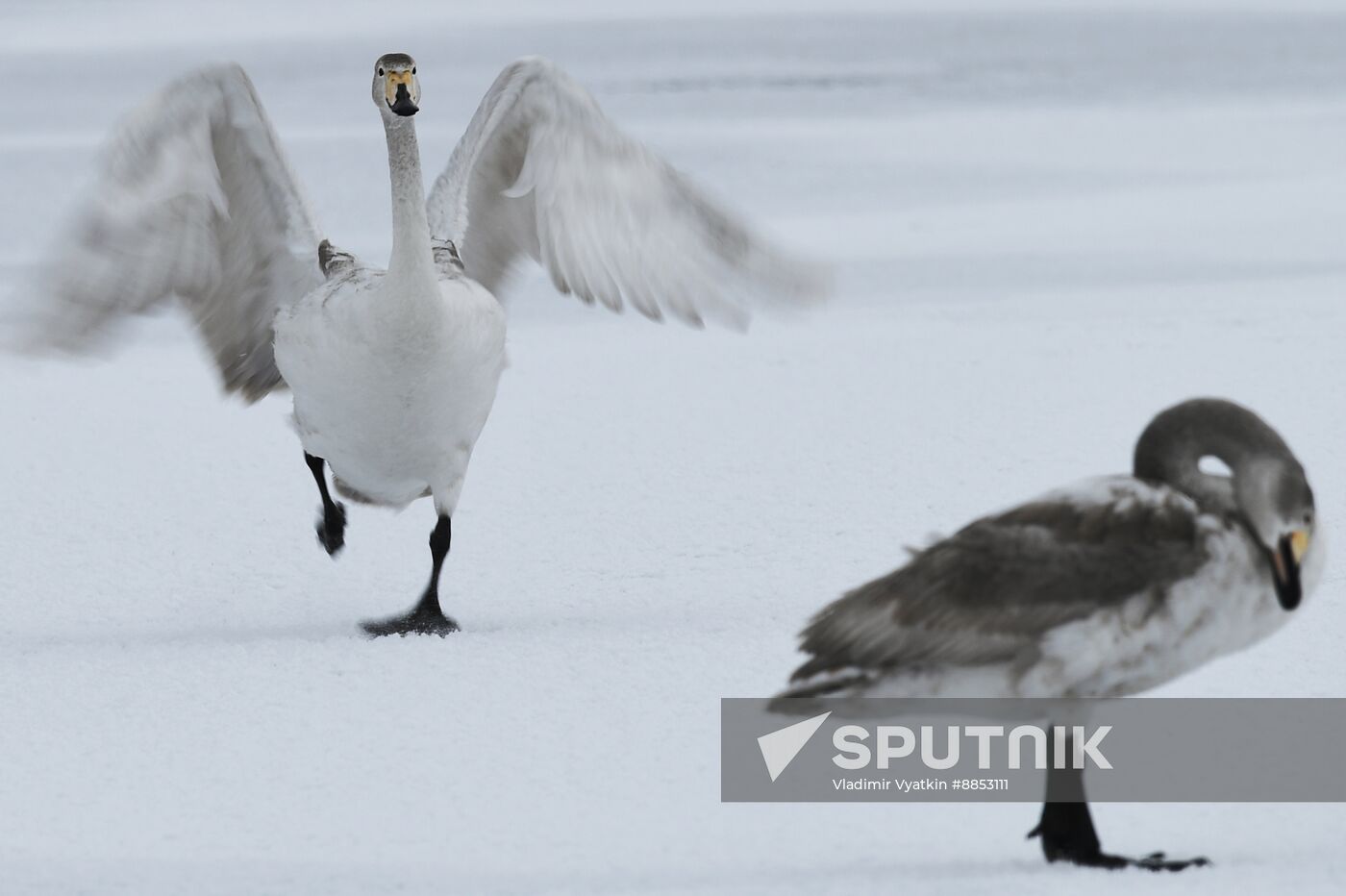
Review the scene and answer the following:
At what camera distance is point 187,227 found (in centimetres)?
495

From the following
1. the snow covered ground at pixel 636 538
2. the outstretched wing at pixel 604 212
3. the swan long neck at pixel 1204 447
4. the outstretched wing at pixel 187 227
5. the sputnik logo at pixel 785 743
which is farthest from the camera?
the outstretched wing at pixel 604 212

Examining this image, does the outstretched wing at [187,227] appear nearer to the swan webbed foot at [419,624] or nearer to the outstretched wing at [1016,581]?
the swan webbed foot at [419,624]

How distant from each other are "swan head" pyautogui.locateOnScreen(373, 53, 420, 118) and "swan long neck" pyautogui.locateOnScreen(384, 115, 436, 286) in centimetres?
5

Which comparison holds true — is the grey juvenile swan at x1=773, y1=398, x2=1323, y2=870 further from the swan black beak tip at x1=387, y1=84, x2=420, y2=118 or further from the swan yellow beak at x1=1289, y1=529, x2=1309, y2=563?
the swan black beak tip at x1=387, y1=84, x2=420, y2=118

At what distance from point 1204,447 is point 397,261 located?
82.0 inches

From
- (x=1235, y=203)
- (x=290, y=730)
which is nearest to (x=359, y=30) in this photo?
(x=1235, y=203)

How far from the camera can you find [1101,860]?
292 centimetres

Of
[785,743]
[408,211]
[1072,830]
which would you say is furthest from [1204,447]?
[408,211]

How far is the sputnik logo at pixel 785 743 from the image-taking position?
11.2 feet

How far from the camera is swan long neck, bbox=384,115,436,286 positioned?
440 centimetres

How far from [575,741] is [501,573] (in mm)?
1342

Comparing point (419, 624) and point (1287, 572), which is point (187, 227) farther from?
point (1287, 572)

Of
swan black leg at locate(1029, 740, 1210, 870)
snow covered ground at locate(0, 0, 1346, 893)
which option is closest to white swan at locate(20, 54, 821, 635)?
snow covered ground at locate(0, 0, 1346, 893)

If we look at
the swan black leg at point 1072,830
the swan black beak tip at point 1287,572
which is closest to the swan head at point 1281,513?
the swan black beak tip at point 1287,572
